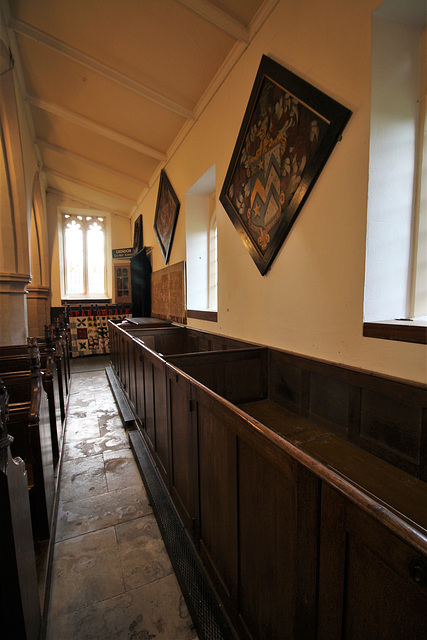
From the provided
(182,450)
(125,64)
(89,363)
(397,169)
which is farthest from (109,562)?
(89,363)

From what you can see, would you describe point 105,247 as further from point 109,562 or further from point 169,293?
point 109,562

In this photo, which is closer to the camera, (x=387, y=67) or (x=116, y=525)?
(x=387, y=67)

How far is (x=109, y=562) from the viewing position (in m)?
1.54

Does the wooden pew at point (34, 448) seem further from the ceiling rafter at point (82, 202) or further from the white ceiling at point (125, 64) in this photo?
the ceiling rafter at point (82, 202)

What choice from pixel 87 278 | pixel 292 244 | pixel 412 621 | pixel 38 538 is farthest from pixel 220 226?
pixel 87 278

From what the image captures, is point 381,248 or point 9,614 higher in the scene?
point 381,248

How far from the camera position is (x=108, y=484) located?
220 centimetres

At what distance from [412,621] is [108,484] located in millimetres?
2162

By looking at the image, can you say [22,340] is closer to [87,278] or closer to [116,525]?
[116,525]

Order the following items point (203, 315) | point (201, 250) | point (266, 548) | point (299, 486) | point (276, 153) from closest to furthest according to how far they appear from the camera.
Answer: point (299, 486) < point (266, 548) < point (276, 153) < point (203, 315) < point (201, 250)

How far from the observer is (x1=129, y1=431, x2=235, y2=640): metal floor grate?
3.89 feet

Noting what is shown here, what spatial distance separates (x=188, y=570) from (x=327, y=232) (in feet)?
6.28

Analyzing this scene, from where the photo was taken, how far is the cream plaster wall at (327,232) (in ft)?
5.07

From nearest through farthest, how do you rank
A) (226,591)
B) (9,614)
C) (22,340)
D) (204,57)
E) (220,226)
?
(9,614) → (226,591) → (204,57) → (220,226) → (22,340)
